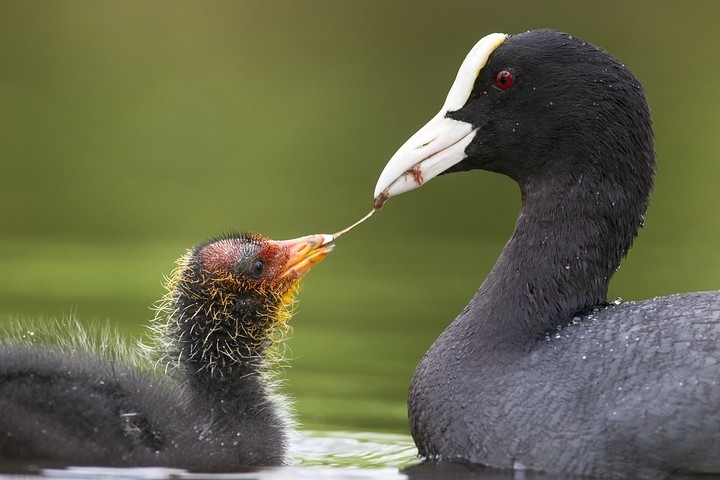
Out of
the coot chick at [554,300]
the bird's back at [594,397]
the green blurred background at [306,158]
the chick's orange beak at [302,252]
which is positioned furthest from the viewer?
the green blurred background at [306,158]

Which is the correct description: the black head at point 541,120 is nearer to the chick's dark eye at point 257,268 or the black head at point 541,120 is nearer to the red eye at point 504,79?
the red eye at point 504,79

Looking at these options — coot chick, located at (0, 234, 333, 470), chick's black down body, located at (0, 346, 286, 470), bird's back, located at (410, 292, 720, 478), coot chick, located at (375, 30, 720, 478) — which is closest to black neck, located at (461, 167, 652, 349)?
coot chick, located at (375, 30, 720, 478)

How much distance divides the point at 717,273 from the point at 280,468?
5237 mm

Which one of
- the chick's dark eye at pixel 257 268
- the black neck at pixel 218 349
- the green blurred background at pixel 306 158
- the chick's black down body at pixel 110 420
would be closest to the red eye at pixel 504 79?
the chick's dark eye at pixel 257 268

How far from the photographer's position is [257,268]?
773 centimetres

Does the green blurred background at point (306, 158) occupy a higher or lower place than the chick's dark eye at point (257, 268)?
higher

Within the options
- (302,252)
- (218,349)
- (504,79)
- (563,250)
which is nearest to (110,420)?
(218,349)

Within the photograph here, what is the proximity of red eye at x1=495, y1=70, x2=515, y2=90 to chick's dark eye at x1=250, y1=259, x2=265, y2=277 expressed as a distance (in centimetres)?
141

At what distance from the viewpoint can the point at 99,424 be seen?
6582 millimetres

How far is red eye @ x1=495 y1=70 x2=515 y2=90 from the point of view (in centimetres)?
774

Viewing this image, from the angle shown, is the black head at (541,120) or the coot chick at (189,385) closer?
the coot chick at (189,385)

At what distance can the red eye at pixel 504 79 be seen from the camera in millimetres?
7738

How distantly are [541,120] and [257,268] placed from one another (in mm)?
1514

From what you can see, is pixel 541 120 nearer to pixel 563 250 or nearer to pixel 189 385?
pixel 563 250
